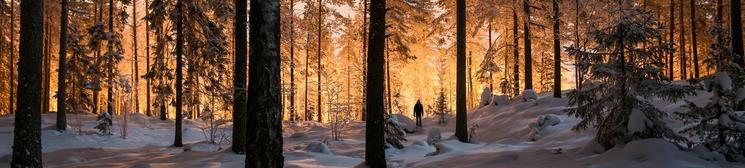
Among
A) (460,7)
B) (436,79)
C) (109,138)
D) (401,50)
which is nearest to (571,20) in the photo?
(401,50)

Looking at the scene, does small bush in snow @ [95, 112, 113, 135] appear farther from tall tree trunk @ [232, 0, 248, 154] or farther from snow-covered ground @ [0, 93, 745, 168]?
tall tree trunk @ [232, 0, 248, 154]

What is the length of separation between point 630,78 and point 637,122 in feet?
3.07

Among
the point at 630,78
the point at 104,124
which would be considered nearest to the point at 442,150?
the point at 630,78

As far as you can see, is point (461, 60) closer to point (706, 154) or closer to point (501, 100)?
point (501, 100)

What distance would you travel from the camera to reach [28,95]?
8938 millimetres

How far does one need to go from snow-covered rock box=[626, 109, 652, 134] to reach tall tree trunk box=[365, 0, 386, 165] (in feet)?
14.8

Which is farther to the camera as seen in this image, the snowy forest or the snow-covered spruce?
the snowy forest

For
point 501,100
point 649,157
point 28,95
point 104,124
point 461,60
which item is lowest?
point 104,124

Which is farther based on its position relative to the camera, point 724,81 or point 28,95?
point 28,95

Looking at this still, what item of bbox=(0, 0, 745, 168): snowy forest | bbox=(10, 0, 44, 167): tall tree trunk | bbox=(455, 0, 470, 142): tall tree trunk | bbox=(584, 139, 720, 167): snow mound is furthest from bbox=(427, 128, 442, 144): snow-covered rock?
bbox=(10, 0, 44, 167): tall tree trunk

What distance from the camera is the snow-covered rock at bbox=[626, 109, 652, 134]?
914 centimetres

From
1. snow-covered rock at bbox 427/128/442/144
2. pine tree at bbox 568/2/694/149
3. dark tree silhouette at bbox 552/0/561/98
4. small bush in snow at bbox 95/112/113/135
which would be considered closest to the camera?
pine tree at bbox 568/2/694/149

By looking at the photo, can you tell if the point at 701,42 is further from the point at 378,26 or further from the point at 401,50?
the point at 378,26

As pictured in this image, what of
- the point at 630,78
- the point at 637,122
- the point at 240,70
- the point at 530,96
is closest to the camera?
the point at 637,122
